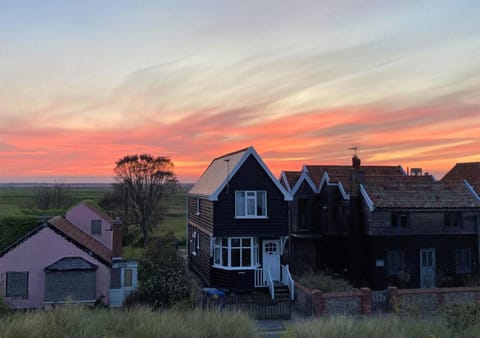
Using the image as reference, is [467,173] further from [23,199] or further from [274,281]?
[23,199]

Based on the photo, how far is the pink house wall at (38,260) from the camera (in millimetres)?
19719

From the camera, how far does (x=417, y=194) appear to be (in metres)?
26.2

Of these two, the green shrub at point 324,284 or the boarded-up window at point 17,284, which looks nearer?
the boarded-up window at point 17,284

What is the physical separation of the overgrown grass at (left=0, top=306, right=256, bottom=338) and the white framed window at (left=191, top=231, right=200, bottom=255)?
1823 cm

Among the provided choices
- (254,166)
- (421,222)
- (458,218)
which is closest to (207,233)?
(254,166)

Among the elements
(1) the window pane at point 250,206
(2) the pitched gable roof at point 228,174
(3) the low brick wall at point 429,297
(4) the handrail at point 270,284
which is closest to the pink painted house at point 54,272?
(2) the pitched gable roof at point 228,174

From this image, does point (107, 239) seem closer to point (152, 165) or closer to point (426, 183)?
point (152, 165)

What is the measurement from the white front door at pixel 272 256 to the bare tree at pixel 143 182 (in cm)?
2072

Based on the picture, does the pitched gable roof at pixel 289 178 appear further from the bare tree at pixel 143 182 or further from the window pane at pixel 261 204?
the bare tree at pixel 143 182

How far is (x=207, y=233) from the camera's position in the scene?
82.6ft

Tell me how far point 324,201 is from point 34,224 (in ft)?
56.2

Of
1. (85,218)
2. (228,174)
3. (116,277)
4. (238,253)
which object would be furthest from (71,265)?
(228,174)

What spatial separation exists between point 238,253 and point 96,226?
9462mm

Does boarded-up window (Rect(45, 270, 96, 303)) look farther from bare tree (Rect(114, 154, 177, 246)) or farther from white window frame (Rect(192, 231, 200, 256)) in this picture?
bare tree (Rect(114, 154, 177, 246))
